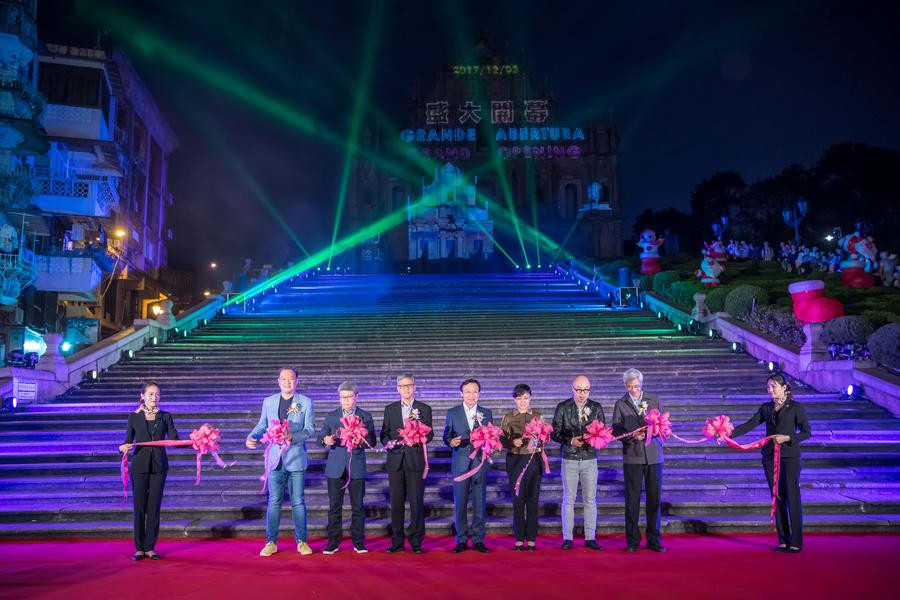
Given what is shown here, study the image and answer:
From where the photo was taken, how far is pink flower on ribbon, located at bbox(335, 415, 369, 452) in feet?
23.8

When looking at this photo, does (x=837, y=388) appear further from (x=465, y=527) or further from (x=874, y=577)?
(x=465, y=527)

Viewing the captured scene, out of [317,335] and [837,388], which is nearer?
[837,388]

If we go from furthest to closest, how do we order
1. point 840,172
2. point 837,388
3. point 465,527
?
1. point 840,172
2. point 837,388
3. point 465,527

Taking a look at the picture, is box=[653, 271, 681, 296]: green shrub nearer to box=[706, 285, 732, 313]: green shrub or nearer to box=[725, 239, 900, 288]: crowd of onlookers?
box=[706, 285, 732, 313]: green shrub

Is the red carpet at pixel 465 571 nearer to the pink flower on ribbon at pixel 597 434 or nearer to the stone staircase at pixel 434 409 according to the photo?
the stone staircase at pixel 434 409

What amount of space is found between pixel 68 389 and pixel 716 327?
46.1ft

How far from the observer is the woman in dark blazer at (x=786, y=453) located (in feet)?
22.7

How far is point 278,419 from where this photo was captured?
739cm

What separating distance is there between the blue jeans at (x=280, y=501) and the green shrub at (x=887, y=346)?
11.0 m

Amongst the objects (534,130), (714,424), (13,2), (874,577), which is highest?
(534,130)

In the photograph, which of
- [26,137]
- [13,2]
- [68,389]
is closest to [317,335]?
[68,389]

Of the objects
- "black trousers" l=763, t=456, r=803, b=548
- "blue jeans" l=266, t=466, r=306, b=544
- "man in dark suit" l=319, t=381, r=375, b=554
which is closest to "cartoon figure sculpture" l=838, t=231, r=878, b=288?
"black trousers" l=763, t=456, r=803, b=548

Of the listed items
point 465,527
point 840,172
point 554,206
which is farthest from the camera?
point 554,206

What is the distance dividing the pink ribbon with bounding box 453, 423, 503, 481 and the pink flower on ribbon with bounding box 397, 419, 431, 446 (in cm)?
48
